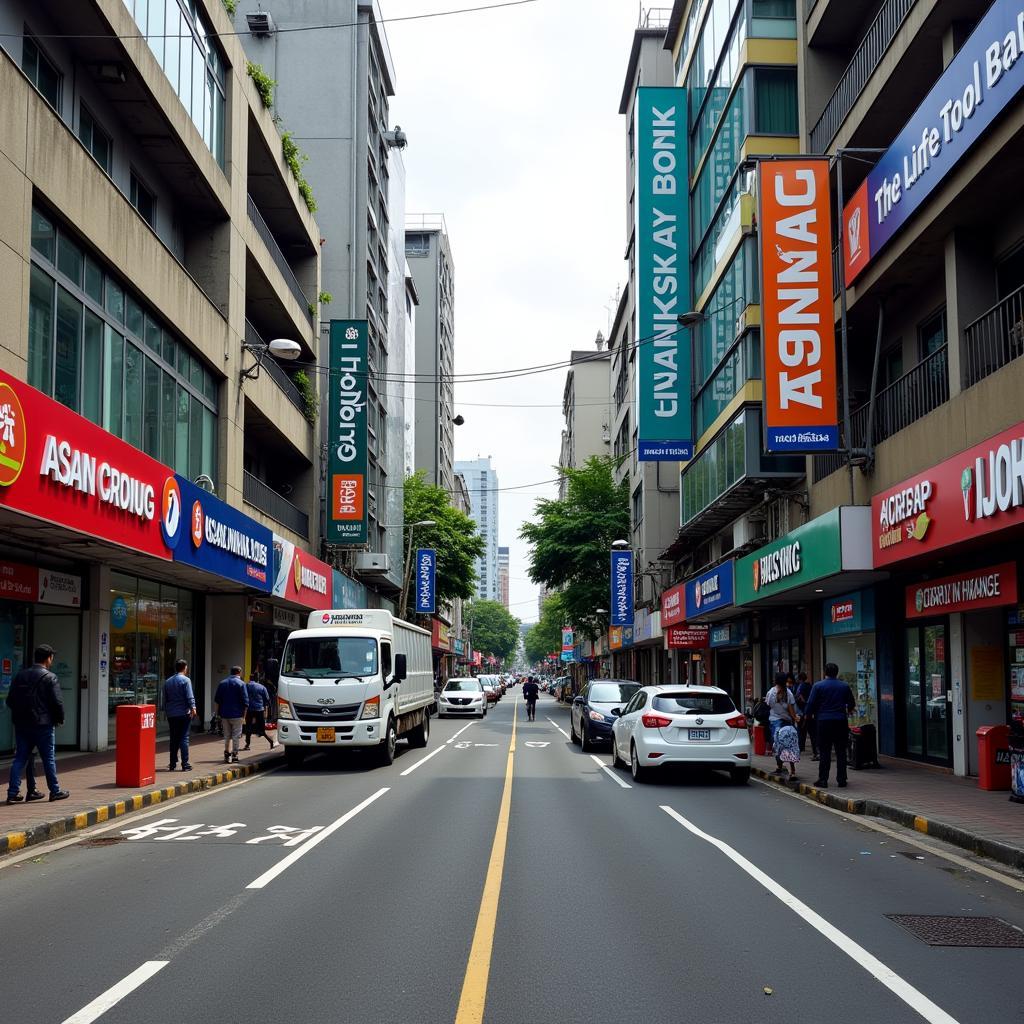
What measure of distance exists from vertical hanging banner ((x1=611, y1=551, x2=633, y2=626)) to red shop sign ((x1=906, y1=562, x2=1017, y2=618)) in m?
30.7

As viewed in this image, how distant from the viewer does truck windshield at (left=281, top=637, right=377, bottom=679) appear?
1998 centimetres

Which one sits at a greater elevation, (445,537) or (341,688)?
(445,537)

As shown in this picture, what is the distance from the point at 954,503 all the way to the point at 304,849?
9662 mm

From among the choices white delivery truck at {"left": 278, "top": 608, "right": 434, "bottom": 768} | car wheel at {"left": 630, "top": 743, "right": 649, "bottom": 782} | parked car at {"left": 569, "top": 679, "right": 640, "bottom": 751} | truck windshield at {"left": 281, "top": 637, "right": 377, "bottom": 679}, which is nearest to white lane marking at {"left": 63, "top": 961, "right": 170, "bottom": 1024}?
car wheel at {"left": 630, "top": 743, "right": 649, "bottom": 782}

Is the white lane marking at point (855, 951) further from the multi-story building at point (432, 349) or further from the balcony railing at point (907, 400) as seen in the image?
the multi-story building at point (432, 349)

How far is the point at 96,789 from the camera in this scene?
15094 millimetres

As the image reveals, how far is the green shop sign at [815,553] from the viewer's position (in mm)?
18812

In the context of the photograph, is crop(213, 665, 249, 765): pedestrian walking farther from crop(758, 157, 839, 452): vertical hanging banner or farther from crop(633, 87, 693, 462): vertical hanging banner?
crop(633, 87, 693, 462): vertical hanging banner

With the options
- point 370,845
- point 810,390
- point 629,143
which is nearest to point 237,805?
point 370,845

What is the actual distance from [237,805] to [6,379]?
20.2 ft

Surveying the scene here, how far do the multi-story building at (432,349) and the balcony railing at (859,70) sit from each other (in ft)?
224

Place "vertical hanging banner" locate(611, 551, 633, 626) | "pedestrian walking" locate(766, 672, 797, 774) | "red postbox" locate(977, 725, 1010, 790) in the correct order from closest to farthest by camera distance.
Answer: "red postbox" locate(977, 725, 1010, 790) → "pedestrian walking" locate(766, 672, 797, 774) → "vertical hanging banner" locate(611, 551, 633, 626)

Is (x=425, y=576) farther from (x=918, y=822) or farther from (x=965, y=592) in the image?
(x=918, y=822)

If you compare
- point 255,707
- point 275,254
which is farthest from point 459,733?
point 275,254
